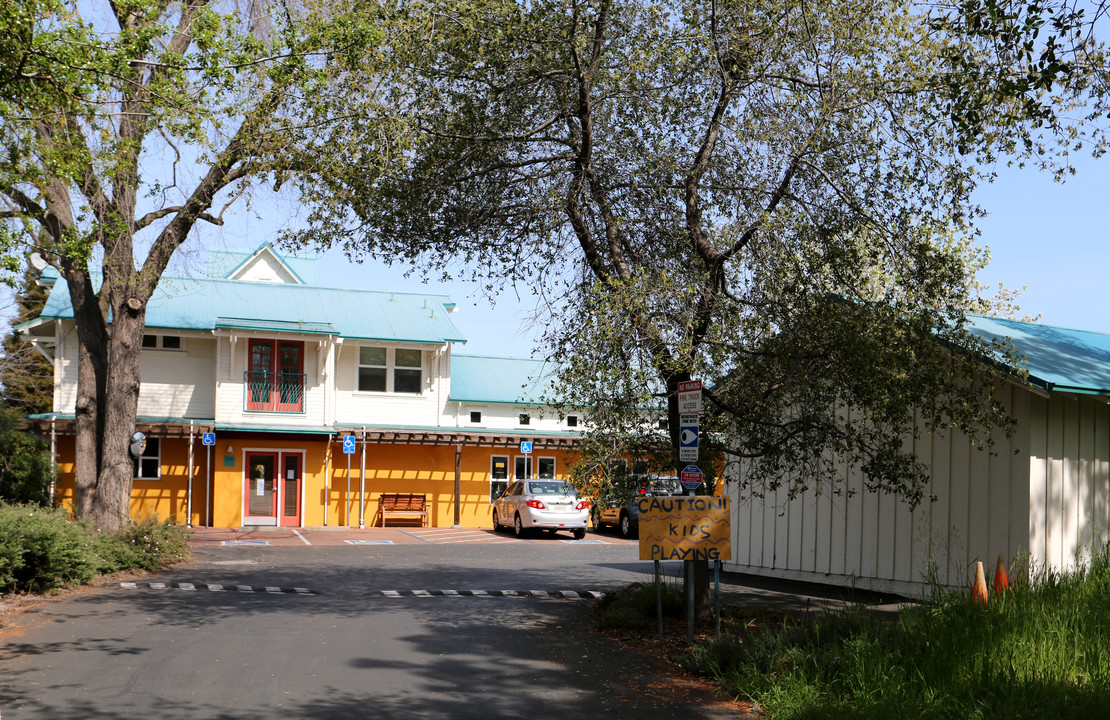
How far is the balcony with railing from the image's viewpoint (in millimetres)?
29062

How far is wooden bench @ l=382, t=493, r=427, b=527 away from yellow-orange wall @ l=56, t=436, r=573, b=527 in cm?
46

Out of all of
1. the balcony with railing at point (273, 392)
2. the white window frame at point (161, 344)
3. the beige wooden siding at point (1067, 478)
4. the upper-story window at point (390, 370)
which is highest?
the white window frame at point (161, 344)

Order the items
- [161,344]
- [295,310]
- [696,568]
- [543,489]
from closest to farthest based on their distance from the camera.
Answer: [696,568]
[543,489]
[161,344]
[295,310]

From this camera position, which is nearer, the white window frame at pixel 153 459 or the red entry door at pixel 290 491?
the white window frame at pixel 153 459

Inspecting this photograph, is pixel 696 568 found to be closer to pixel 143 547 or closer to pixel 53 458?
pixel 143 547

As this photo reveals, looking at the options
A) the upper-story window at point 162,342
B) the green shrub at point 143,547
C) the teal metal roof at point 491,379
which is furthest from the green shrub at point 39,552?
the teal metal roof at point 491,379

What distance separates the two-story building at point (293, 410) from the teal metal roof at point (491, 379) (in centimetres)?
17

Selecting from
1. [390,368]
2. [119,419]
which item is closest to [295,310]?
[390,368]

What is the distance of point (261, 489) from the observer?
2959 cm

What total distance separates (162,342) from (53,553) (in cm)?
1641

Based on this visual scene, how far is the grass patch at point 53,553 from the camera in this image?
1308 cm

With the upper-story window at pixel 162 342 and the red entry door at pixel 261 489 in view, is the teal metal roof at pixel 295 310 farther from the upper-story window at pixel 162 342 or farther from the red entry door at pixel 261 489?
the red entry door at pixel 261 489

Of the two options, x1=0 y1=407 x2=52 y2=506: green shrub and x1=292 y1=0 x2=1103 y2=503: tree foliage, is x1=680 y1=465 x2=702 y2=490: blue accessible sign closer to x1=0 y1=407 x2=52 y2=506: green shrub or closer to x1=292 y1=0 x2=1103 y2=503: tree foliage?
x1=292 y1=0 x2=1103 y2=503: tree foliage

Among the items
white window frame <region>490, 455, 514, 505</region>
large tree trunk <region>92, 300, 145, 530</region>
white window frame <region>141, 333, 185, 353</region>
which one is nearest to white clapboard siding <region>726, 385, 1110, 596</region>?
large tree trunk <region>92, 300, 145, 530</region>
